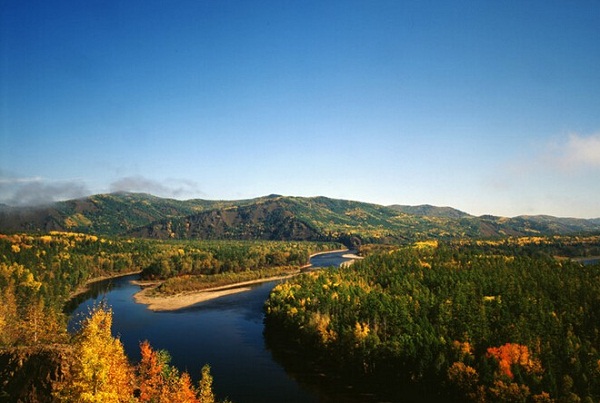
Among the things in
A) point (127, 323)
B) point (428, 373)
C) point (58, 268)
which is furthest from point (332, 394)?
point (58, 268)

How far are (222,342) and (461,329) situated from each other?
50.5 meters

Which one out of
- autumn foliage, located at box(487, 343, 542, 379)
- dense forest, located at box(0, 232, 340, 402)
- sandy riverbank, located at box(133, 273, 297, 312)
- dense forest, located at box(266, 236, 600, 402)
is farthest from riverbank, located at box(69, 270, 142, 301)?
autumn foliage, located at box(487, 343, 542, 379)

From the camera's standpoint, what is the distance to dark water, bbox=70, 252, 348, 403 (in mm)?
65875

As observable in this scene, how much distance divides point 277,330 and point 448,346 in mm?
43695

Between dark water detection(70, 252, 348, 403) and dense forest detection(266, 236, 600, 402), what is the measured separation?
8.93 metres

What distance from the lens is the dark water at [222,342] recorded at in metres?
65.9

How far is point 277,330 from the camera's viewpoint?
98812mm

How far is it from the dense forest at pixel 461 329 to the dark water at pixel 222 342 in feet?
29.3

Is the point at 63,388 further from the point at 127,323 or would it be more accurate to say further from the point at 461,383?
the point at 127,323

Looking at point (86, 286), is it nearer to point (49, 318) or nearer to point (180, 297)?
point (180, 297)

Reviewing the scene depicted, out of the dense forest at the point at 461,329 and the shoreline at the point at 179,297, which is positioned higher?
the dense forest at the point at 461,329

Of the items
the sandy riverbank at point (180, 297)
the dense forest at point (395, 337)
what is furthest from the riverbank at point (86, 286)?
the sandy riverbank at point (180, 297)

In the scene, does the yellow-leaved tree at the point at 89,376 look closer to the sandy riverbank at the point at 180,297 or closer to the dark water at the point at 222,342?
the dark water at the point at 222,342

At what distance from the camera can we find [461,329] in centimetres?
7675
